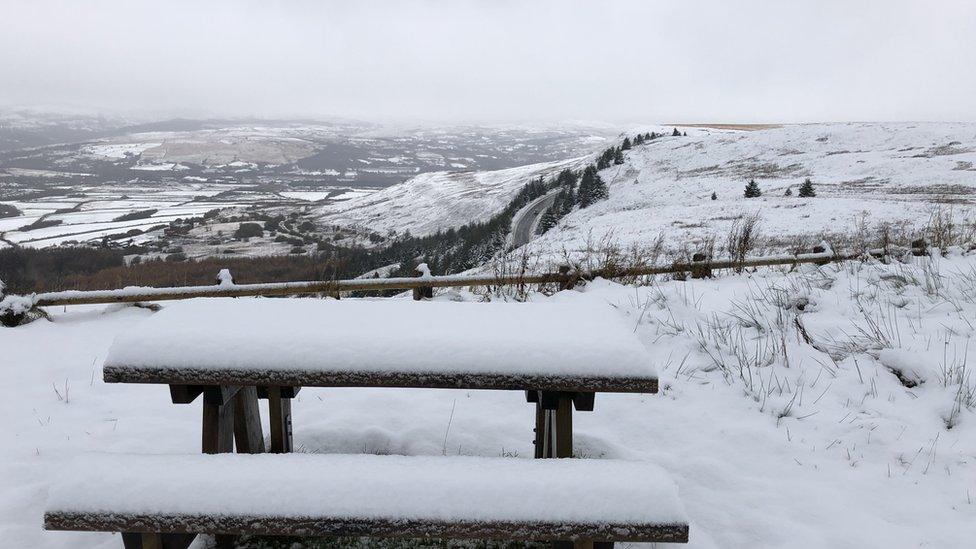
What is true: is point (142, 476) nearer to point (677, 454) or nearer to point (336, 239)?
point (677, 454)

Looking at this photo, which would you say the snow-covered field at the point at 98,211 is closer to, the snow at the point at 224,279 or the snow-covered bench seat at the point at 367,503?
the snow at the point at 224,279

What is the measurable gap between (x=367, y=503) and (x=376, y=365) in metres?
0.49

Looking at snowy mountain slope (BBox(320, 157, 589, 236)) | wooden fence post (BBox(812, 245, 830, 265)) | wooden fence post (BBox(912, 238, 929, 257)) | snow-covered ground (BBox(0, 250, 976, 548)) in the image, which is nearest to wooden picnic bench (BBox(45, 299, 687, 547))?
snow-covered ground (BBox(0, 250, 976, 548))

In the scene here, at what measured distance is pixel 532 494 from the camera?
1833 mm

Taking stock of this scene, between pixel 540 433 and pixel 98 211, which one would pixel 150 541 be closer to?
pixel 540 433

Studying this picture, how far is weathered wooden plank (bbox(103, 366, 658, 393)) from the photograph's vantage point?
2.03 meters

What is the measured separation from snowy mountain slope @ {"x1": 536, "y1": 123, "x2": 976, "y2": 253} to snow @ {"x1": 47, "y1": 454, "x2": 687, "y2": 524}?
886 centimetres

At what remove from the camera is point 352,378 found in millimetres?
2037

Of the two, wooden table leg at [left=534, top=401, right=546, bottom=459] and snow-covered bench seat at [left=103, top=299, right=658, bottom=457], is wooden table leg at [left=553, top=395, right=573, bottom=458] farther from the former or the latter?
wooden table leg at [left=534, top=401, right=546, bottom=459]

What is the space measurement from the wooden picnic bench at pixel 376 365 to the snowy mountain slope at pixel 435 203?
7334 centimetres

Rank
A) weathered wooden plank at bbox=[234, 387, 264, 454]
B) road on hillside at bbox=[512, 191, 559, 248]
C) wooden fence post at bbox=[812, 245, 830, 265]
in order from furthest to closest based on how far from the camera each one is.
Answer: road on hillside at bbox=[512, 191, 559, 248], wooden fence post at bbox=[812, 245, 830, 265], weathered wooden plank at bbox=[234, 387, 264, 454]

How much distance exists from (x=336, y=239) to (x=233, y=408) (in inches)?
3271

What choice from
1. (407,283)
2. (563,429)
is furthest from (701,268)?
(563,429)

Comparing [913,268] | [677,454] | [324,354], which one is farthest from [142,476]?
[913,268]
